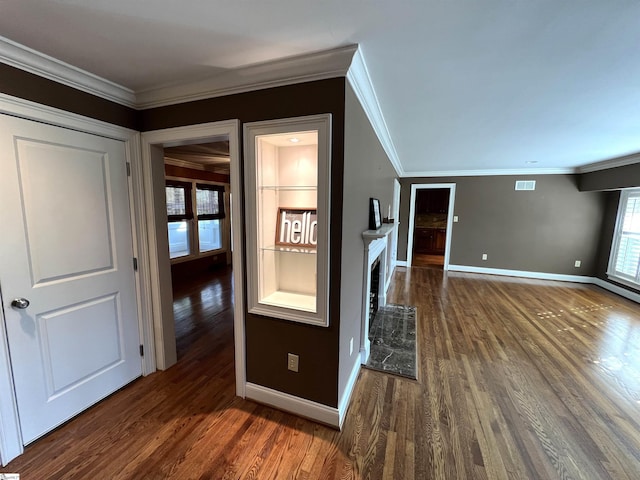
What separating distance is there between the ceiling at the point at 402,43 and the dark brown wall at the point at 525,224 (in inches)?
143

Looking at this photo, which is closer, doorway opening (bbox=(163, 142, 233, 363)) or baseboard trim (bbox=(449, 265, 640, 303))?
doorway opening (bbox=(163, 142, 233, 363))

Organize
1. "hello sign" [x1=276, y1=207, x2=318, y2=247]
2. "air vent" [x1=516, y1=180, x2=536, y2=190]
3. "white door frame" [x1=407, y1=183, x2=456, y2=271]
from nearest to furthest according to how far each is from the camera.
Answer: "hello sign" [x1=276, y1=207, x2=318, y2=247]
"air vent" [x1=516, y1=180, x2=536, y2=190]
"white door frame" [x1=407, y1=183, x2=456, y2=271]

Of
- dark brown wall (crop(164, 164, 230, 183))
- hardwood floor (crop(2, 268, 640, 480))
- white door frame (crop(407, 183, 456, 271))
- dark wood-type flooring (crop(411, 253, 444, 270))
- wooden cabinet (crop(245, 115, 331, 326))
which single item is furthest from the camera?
dark wood-type flooring (crop(411, 253, 444, 270))

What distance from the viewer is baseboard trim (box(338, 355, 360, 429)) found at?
176 cm

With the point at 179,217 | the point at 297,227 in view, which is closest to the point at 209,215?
the point at 179,217

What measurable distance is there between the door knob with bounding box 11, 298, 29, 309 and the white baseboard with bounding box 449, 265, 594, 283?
6640mm

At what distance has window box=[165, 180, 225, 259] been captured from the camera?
5090 millimetres

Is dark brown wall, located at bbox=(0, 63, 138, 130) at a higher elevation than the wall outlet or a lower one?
higher

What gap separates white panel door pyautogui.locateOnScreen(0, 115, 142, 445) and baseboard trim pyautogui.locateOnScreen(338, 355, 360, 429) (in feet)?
5.65

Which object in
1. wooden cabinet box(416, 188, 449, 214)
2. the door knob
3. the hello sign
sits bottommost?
the door knob

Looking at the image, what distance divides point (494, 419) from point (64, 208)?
10.6 feet

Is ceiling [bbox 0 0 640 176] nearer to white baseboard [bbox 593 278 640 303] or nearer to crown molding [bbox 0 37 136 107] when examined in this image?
crown molding [bbox 0 37 136 107]

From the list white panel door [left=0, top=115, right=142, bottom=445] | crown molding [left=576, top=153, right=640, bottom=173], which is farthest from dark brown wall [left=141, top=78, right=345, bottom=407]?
crown molding [left=576, top=153, right=640, bottom=173]

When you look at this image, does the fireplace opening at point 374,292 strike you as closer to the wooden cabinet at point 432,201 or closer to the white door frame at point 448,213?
the white door frame at point 448,213
